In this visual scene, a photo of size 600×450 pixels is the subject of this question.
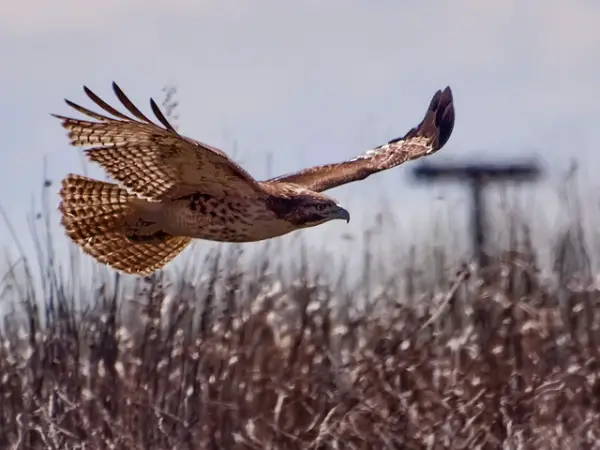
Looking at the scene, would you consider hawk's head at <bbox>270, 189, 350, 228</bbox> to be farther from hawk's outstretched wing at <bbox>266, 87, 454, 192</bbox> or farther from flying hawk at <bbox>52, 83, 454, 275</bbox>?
hawk's outstretched wing at <bbox>266, 87, 454, 192</bbox>

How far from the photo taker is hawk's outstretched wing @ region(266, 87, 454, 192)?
27.8 feet

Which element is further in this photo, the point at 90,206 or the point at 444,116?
the point at 444,116

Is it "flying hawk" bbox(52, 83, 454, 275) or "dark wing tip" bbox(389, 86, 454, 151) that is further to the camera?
"dark wing tip" bbox(389, 86, 454, 151)

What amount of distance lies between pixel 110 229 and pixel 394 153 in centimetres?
131

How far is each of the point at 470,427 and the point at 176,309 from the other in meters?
1.33

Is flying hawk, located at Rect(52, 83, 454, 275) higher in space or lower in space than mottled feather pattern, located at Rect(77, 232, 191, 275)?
higher

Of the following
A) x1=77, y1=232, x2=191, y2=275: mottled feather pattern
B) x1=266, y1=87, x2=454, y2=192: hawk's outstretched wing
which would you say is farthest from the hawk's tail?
x1=266, y1=87, x2=454, y2=192: hawk's outstretched wing

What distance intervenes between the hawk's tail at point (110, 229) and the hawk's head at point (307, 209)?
2.09ft

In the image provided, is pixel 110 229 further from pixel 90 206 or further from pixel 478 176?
pixel 478 176

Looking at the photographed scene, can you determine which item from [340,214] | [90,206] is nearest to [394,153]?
[340,214]

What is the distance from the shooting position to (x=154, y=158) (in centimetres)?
779

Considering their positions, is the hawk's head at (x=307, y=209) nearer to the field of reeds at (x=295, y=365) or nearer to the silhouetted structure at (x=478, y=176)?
the field of reeds at (x=295, y=365)

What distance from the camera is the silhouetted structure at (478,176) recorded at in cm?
1093

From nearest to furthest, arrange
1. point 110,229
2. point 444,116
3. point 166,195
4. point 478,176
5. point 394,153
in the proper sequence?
point 166,195 → point 110,229 → point 394,153 → point 444,116 → point 478,176
